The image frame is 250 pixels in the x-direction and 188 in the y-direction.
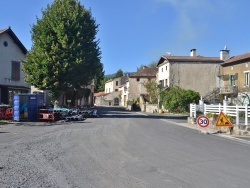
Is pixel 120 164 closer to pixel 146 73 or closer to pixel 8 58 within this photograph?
pixel 8 58

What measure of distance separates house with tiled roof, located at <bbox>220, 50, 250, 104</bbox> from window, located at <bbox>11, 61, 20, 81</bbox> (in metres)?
24.9

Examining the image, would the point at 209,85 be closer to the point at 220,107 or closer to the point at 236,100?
the point at 236,100

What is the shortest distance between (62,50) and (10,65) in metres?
5.39

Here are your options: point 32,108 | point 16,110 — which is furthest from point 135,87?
point 16,110

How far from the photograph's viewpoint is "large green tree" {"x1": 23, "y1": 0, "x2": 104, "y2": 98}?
109ft

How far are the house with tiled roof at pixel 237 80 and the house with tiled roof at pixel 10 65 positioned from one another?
81.5 ft

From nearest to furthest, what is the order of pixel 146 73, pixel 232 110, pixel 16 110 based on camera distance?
pixel 232 110
pixel 16 110
pixel 146 73

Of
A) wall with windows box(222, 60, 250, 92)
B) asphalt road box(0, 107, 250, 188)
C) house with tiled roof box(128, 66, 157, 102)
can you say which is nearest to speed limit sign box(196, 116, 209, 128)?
asphalt road box(0, 107, 250, 188)

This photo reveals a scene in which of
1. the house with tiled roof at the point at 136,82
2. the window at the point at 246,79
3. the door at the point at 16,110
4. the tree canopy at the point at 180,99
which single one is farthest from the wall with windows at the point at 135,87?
the door at the point at 16,110

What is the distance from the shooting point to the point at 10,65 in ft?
114

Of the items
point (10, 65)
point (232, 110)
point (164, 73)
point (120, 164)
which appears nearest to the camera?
point (120, 164)

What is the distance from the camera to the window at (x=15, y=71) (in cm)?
3488

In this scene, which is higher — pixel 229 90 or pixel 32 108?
pixel 229 90

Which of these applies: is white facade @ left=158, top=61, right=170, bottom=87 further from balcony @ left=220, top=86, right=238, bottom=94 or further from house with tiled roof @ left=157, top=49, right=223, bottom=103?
balcony @ left=220, top=86, right=238, bottom=94
